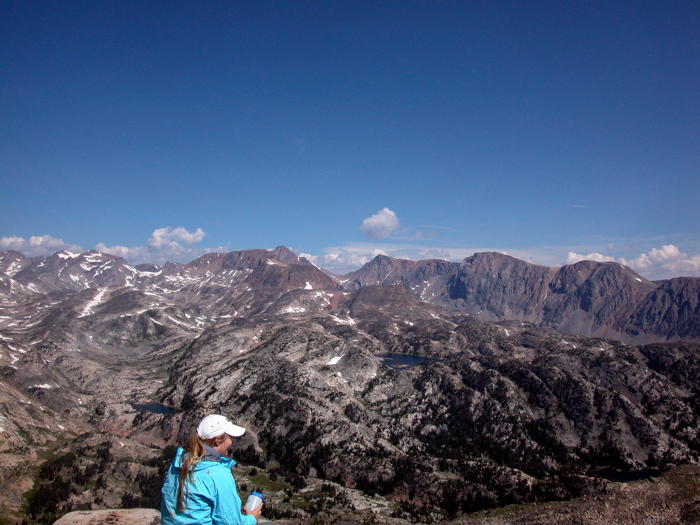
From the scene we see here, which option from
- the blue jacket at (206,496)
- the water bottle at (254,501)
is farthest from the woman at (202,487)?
the water bottle at (254,501)

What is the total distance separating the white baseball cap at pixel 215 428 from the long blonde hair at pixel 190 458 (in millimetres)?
162

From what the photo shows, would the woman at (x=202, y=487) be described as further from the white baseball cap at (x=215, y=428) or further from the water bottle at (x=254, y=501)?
the water bottle at (x=254, y=501)

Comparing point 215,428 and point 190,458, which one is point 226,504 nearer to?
point 190,458

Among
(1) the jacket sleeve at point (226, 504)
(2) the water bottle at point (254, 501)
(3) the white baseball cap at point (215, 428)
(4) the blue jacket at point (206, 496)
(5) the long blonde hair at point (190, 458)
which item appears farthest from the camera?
(2) the water bottle at point (254, 501)

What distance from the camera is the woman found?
9.87m

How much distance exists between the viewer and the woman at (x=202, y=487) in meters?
9.87

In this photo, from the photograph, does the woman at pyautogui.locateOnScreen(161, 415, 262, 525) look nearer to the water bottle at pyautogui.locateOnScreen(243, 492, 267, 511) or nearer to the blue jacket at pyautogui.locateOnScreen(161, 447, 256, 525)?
the blue jacket at pyautogui.locateOnScreen(161, 447, 256, 525)

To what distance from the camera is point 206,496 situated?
32.9 ft

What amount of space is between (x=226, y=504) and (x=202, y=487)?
0.79 metres

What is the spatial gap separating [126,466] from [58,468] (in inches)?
682

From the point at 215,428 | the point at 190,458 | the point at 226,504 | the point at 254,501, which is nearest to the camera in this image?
the point at 190,458

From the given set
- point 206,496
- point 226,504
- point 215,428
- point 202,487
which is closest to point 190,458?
point 202,487

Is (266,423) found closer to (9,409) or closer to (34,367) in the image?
(9,409)

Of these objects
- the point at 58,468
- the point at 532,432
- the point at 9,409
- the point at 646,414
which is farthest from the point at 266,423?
the point at 646,414
